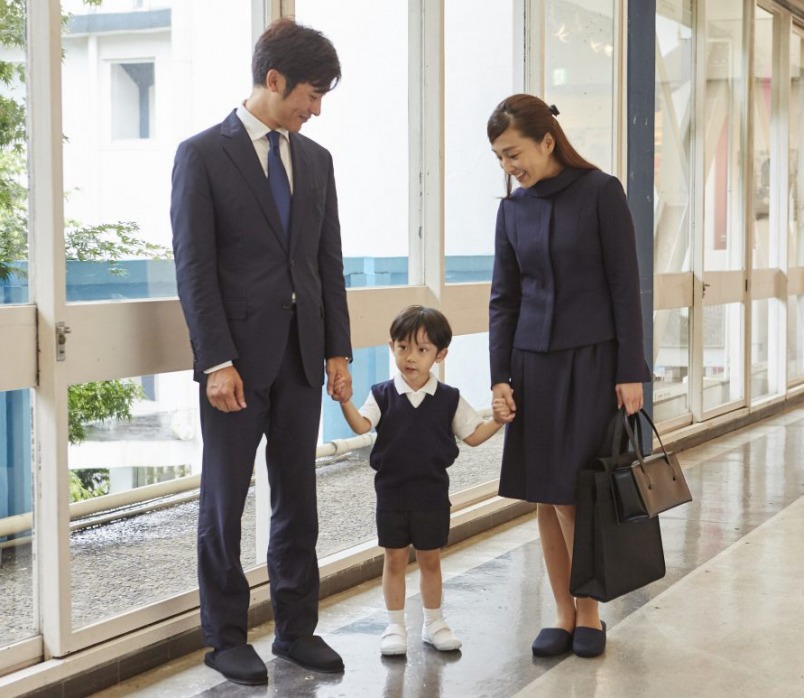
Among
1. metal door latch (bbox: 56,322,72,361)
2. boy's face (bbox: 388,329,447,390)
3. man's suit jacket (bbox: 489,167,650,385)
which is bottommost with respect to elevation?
boy's face (bbox: 388,329,447,390)

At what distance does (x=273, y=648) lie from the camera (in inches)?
129

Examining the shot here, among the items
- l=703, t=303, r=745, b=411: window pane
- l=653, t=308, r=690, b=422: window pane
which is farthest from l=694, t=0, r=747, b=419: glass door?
l=653, t=308, r=690, b=422: window pane

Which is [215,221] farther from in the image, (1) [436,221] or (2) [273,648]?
(1) [436,221]

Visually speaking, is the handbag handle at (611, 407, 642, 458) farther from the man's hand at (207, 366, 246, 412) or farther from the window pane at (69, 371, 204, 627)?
the window pane at (69, 371, 204, 627)

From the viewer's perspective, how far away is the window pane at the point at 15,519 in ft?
9.40

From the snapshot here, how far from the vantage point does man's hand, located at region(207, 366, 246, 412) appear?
289 cm

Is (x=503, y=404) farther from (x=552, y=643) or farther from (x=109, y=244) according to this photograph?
(x=109, y=244)

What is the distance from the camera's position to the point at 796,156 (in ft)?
34.2

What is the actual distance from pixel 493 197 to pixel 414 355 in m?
2.23

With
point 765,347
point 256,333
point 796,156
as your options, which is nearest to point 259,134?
point 256,333

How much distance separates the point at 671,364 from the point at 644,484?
14.7 feet

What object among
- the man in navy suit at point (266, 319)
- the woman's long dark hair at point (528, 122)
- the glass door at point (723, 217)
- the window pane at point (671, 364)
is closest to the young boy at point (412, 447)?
the man in navy suit at point (266, 319)

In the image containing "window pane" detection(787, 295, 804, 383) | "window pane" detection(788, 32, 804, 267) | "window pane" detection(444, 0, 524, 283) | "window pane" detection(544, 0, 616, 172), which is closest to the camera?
"window pane" detection(444, 0, 524, 283)

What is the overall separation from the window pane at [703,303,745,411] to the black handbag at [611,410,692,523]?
4.81 metres
